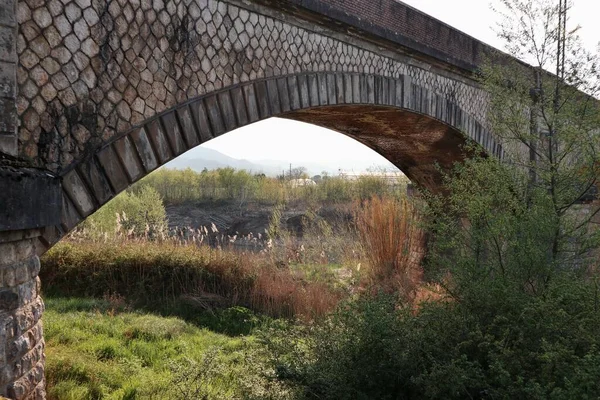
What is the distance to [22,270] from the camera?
10.4 feet

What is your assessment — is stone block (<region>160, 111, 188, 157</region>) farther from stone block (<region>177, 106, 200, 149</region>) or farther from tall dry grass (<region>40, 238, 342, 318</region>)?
tall dry grass (<region>40, 238, 342, 318</region>)

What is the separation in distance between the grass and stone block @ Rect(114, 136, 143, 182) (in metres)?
1.65

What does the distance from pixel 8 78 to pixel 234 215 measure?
64.3ft

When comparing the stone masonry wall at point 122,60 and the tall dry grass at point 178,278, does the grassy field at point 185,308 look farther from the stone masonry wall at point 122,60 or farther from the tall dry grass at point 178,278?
the stone masonry wall at point 122,60

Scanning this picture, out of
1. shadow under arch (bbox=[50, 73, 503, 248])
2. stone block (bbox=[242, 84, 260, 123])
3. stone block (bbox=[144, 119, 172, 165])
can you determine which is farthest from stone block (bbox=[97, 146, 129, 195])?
stone block (bbox=[242, 84, 260, 123])

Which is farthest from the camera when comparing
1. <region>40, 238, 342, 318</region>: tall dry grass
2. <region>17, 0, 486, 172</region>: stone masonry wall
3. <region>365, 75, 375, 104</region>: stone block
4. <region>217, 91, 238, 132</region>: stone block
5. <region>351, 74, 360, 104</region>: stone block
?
<region>40, 238, 342, 318</region>: tall dry grass

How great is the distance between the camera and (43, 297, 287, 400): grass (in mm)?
4828

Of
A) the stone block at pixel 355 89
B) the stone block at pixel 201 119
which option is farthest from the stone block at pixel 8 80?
the stone block at pixel 355 89

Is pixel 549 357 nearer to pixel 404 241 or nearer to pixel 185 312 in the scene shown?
pixel 185 312

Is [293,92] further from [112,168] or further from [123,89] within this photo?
[112,168]

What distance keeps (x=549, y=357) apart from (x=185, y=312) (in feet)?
19.1

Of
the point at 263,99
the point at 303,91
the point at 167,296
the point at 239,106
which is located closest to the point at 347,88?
the point at 303,91

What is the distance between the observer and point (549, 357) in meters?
3.48

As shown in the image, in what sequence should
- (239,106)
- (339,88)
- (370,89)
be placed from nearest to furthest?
(239,106)
(339,88)
(370,89)
